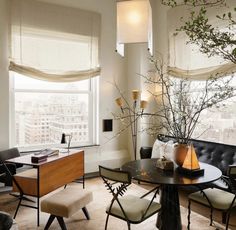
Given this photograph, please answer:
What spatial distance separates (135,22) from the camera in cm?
261

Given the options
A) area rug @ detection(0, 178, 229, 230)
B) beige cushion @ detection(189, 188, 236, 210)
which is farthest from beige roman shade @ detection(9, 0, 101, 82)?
beige cushion @ detection(189, 188, 236, 210)

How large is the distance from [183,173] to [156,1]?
13.0 ft

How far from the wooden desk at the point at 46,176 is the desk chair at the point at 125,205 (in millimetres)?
1073

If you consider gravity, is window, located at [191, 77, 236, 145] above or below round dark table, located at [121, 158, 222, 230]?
above

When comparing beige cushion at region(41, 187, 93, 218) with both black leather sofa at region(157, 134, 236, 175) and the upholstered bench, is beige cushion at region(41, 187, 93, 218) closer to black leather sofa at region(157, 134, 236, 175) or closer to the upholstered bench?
the upholstered bench

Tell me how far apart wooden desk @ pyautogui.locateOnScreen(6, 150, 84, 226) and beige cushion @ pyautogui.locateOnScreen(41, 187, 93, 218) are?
343 millimetres

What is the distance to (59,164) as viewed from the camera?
3639 mm

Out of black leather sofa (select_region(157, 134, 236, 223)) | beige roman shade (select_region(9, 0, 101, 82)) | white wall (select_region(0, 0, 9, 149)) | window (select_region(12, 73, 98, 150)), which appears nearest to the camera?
black leather sofa (select_region(157, 134, 236, 223))

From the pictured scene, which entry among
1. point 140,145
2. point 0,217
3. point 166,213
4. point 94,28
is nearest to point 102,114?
point 140,145

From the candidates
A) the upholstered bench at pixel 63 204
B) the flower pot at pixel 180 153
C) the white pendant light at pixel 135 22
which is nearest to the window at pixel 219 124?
the flower pot at pixel 180 153

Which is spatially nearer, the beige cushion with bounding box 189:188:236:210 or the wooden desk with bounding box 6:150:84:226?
the beige cushion with bounding box 189:188:236:210

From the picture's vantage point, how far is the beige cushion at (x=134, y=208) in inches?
93.1

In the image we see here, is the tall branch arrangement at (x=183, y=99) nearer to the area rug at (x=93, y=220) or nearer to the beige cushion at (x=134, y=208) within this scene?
the beige cushion at (x=134, y=208)

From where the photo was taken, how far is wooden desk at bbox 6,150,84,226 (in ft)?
10.6
